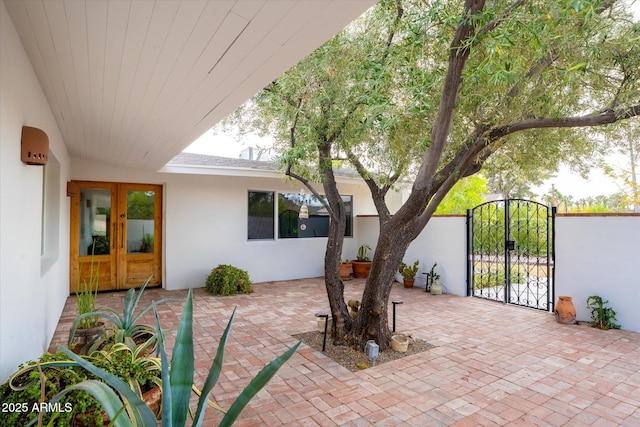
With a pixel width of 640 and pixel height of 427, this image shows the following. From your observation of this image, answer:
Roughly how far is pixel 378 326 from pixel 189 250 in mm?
5211

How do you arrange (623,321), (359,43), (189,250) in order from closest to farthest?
(359,43), (623,321), (189,250)

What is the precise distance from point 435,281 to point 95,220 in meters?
7.42

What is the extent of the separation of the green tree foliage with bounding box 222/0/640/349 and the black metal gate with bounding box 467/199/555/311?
5.56ft

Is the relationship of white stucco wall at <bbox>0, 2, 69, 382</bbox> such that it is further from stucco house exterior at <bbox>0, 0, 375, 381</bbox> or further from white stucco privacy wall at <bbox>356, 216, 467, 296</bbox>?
white stucco privacy wall at <bbox>356, 216, 467, 296</bbox>

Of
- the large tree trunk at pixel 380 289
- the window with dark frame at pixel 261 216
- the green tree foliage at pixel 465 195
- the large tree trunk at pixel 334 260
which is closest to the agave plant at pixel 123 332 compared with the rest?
the large tree trunk at pixel 334 260

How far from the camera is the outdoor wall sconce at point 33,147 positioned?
2.20 metres

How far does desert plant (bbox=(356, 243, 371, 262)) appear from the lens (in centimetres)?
992

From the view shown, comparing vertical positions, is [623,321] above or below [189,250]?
below

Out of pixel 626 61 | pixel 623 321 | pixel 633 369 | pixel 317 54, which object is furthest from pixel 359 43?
pixel 623 321

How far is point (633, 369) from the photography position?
3.70 metres

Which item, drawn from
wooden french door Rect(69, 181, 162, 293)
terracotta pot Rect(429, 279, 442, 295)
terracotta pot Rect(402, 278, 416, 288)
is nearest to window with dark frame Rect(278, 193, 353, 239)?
terracotta pot Rect(402, 278, 416, 288)

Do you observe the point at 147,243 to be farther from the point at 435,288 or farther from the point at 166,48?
the point at 166,48

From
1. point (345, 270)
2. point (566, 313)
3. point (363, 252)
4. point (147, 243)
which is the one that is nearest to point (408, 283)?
point (345, 270)

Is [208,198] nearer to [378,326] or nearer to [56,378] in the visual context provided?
[378,326]
